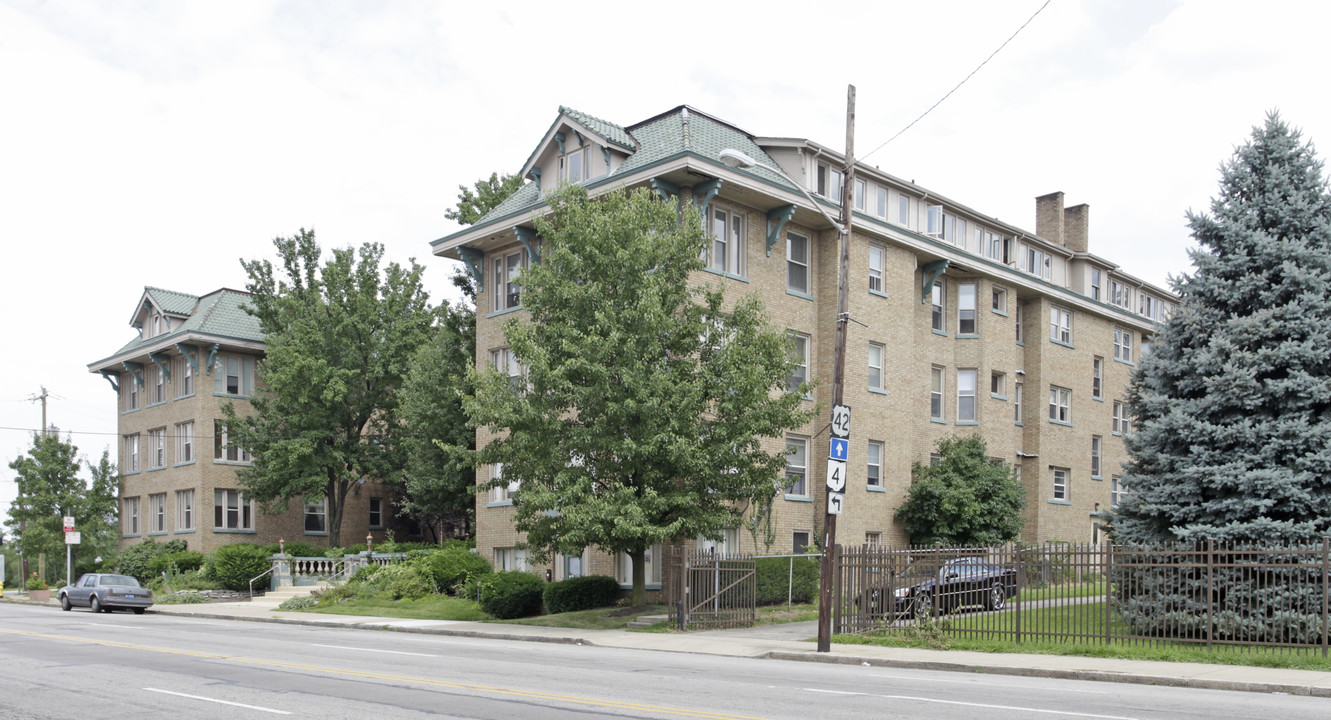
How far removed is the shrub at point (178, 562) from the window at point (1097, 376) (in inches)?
1460

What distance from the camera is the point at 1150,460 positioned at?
779 inches

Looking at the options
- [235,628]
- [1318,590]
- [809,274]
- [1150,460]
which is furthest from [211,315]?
[1318,590]

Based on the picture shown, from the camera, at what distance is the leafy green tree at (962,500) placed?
Result: 34219 mm

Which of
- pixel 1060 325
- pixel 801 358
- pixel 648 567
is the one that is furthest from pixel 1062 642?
pixel 1060 325

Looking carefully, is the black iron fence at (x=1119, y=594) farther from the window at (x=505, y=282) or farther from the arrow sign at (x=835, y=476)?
the window at (x=505, y=282)

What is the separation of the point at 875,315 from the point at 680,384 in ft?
41.4

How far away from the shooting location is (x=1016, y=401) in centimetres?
4091

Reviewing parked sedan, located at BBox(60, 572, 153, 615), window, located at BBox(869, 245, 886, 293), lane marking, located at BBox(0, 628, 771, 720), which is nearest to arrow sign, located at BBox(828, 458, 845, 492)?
lane marking, located at BBox(0, 628, 771, 720)

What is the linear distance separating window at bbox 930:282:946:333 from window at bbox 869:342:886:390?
13.7 ft

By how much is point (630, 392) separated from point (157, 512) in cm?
3626

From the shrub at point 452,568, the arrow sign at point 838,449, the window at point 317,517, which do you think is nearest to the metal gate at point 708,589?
the arrow sign at point 838,449

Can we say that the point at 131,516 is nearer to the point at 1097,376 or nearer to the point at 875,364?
the point at 875,364

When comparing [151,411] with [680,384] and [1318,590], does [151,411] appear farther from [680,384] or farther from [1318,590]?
[1318,590]

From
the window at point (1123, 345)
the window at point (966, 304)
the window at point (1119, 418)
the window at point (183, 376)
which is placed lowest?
the window at point (1119, 418)
